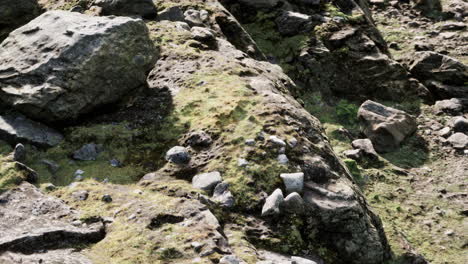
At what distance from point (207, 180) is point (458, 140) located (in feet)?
22.4

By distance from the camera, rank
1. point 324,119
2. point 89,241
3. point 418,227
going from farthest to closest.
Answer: point 324,119 → point 418,227 → point 89,241

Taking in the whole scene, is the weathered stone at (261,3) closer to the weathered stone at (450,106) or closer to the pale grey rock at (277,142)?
the weathered stone at (450,106)

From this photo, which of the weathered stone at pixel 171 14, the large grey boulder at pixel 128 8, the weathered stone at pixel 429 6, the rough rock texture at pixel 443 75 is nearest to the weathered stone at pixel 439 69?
the rough rock texture at pixel 443 75

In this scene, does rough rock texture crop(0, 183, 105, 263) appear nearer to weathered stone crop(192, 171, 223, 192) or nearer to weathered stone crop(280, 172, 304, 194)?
weathered stone crop(192, 171, 223, 192)

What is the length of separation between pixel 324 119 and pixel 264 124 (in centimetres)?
486

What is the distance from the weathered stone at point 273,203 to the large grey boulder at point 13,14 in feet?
23.2

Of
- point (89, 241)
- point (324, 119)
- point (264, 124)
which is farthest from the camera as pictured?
point (324, 119)

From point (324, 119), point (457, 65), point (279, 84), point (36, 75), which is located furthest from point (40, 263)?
point (457, 65)

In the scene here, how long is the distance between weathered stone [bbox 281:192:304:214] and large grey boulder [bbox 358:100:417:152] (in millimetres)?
5205

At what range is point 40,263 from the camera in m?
4.84

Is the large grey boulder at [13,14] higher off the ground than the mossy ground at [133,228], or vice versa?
the large grey boulder at [13,14]

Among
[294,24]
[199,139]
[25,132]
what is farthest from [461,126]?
[25,132]

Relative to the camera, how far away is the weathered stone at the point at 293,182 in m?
6.18

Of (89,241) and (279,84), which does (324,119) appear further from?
(89,241)
